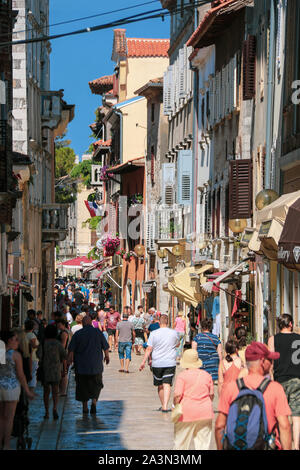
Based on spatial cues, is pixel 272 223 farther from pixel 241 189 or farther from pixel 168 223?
pixel 168 223

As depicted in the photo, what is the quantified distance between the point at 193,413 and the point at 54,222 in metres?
40.7

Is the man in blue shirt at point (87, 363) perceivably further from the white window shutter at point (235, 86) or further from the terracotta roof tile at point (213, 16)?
the terracotta roof tile at point (213, 16)

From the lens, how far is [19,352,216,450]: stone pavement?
1512 centimetres

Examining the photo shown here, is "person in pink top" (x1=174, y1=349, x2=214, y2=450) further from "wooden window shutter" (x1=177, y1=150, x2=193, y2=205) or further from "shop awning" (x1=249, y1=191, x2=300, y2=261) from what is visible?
"wooden window shutter" (x1=177, y1=150, x2=193, y2=205)

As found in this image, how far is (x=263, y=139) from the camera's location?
1022 inches

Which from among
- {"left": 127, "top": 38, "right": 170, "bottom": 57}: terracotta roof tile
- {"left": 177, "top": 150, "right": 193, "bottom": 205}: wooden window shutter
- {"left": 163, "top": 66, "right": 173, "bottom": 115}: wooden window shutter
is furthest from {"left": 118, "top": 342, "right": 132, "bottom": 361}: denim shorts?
{"left": 127, "top": 38, "right": 170, "bottom": 57}: terracotta roof tile

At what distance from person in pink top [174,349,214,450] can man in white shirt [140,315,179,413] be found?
6894mm

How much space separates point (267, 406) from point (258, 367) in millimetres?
538

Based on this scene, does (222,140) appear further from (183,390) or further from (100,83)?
(100,83)

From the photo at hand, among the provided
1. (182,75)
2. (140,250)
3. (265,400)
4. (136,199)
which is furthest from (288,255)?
(136,199)

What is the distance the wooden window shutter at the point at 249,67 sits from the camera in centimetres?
2683

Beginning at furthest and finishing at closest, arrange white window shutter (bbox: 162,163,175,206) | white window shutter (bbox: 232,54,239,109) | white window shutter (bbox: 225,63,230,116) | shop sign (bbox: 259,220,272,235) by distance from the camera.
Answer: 1. white window shutter (bbox: 162,163,175,206)
2. white window shutter (bbox: 225,63,230,116)
3. white window shutter (bbox: 232,54,239,109)
4. shop sign (bbox: 259,220,272,235)

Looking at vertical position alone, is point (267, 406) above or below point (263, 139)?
below

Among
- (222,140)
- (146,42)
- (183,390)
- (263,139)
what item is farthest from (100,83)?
(183,390)
